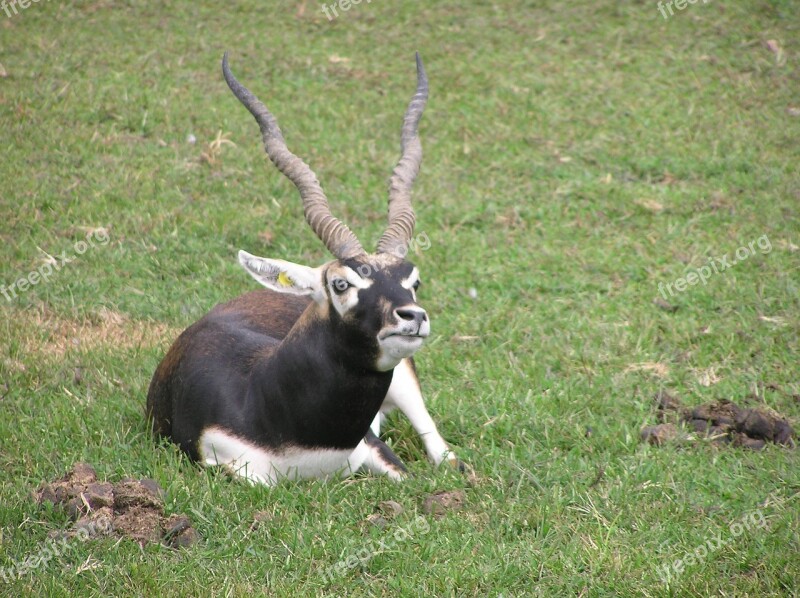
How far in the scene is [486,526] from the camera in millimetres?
4723

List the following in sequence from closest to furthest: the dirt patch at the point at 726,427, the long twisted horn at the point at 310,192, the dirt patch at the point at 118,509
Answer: the dirt patch at the point at 118,509
the long twisted horn at the point at 310,192
the dirt patch at the point at 726,427

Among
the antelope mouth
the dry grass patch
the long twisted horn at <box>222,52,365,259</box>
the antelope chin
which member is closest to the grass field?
the dry grass patch

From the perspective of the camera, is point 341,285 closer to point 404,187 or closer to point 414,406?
point 404,187

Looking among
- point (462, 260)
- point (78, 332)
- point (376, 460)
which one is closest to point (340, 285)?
point (376, 460)

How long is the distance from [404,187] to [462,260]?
109 inches

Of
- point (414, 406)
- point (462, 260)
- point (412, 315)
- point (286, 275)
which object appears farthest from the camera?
point (462, 260)

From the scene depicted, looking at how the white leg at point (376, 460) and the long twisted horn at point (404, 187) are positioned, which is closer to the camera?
the long twisted horn at point (404, 187)

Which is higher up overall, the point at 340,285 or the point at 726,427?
the point at 340,285

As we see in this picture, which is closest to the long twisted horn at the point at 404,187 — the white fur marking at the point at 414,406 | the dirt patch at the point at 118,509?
the white fur marking at the point at 414,406

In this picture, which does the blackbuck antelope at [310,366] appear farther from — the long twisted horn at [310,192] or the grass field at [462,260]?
the grass field at [462,260]

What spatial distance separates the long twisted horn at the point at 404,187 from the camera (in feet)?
17.1

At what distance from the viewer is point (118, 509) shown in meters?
4.58

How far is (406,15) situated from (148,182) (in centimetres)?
466

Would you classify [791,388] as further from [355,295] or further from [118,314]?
[118,314]
